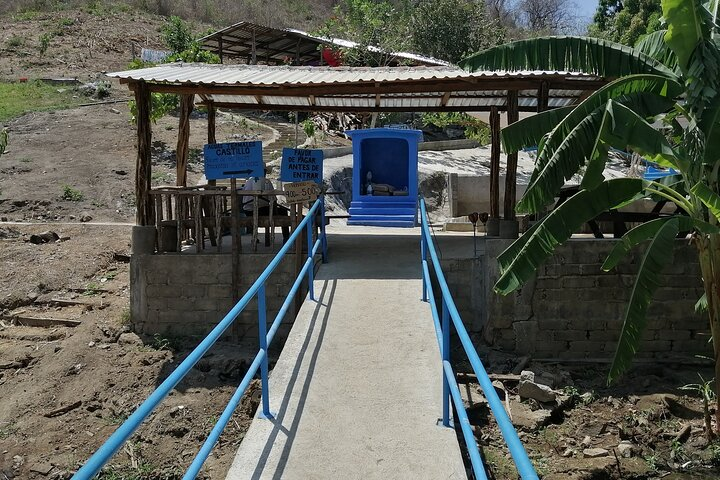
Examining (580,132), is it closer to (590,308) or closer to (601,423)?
(601,423)

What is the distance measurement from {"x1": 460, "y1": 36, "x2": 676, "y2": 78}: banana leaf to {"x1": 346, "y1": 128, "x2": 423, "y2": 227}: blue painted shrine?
725cm

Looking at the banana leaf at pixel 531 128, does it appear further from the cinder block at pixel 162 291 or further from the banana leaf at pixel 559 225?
the cinder block at pixel 162 291

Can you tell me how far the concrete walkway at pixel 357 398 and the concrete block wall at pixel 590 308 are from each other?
1724 mm

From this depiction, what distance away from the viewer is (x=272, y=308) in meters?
9.19

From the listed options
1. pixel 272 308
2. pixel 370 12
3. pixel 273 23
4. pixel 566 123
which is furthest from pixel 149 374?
pixel 273 23

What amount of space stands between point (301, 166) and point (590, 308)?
455cm

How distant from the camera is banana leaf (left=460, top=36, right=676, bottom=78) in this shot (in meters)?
6.43

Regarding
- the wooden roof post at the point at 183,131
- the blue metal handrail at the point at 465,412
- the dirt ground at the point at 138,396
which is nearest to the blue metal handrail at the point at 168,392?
the blue metal handrail at the point at 465,412

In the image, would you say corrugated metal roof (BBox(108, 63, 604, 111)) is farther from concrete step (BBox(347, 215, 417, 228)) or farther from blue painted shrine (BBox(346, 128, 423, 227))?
concrete step (BBox(347, 215, 417, 228))

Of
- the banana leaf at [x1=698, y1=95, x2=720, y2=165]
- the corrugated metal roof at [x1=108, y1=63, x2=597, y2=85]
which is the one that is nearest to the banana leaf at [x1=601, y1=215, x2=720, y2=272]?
the banana leaf at [x1=698, y1=95, x2=720, y2=165]

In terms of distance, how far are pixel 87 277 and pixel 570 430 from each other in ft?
29.4

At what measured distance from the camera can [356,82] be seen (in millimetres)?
8758

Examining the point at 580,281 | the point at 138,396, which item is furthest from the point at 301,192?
the point at 580,281

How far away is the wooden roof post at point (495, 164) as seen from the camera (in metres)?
10.4
